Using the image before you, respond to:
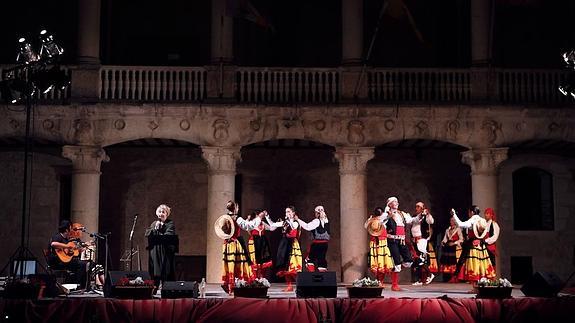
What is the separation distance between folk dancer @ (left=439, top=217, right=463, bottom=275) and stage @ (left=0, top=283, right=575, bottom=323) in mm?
6502

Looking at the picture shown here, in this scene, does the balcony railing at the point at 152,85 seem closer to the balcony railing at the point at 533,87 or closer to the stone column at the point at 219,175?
the stone column at the point at 219,175

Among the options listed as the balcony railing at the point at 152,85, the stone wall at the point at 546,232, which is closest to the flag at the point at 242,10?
the balcony railing at the point at 152,85

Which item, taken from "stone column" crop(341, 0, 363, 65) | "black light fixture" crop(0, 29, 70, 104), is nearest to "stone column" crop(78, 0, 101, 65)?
"black light fixture" crop(0, 29, 70, 104)

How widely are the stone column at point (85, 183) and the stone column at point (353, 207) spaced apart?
6403 mm

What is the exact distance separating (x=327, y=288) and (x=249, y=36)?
12824 millimetres

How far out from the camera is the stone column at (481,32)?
23.3 metres

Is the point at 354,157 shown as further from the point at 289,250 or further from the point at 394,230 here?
the point at 289,250

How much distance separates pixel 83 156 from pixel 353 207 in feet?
23.6

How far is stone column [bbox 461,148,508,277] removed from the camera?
74.9 feet

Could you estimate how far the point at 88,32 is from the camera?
75.3 feet

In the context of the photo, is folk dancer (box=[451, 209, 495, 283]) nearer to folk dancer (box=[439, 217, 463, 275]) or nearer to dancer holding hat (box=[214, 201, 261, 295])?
folk dancer (box=[439, 217, 463, 275])

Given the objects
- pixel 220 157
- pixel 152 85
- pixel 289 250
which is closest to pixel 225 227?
pixel 289 250

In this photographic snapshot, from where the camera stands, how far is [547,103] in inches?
901

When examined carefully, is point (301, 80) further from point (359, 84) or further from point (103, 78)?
point (103, 78)
